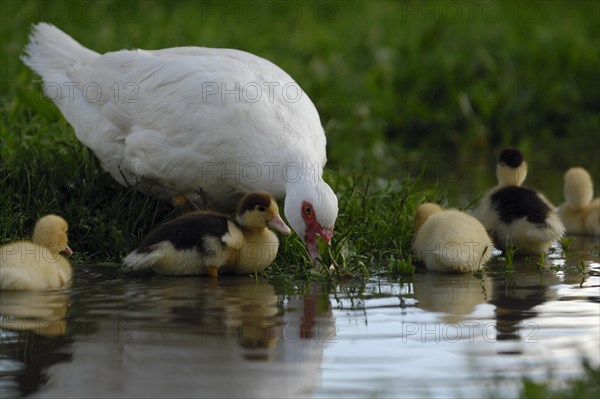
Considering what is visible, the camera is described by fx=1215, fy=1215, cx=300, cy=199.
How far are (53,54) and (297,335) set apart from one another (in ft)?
15.1

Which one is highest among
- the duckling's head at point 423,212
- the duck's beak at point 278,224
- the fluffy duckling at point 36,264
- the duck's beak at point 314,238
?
the duckling's head at point 423,212

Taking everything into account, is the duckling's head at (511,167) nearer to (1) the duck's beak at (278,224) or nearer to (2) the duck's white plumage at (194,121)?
(2) the duck's white plumage at (194,121)

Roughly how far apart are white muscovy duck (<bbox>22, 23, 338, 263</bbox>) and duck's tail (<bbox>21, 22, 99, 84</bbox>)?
35cm

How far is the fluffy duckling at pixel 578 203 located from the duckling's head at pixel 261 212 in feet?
10.4

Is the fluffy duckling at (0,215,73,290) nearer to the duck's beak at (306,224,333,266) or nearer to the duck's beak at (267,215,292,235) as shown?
the duck's beak at (267,215,292,235)

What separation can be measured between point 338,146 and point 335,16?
5.71m

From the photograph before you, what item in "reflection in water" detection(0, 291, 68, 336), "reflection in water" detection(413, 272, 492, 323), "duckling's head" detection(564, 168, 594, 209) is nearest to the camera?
"reflection in water" detection(0, 291, 68, 336)

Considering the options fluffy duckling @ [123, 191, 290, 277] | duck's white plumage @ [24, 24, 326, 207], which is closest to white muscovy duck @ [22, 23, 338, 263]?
duck's white plumage @ [24, 24, 326, 207]

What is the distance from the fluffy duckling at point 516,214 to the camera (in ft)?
28.0

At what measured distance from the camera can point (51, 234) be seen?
25.1 feet

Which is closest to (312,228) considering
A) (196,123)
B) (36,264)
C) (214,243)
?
(214,243)

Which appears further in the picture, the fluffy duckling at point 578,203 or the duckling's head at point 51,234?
the fluffy duckling at point 578,203

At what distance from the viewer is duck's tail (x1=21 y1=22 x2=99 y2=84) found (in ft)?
32.3

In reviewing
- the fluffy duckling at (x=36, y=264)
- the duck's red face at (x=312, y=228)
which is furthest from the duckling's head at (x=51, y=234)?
the duck's red face at (x=312, y=228)
